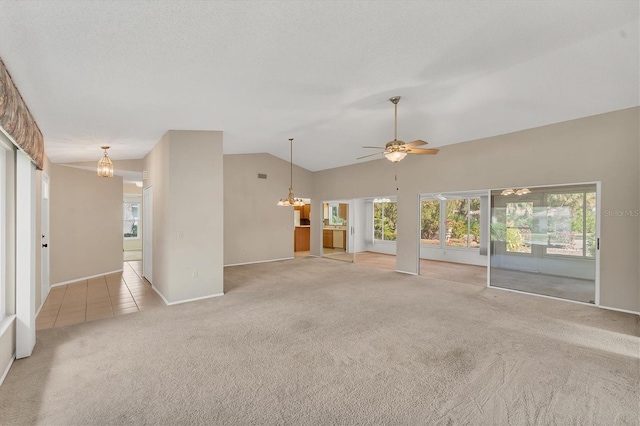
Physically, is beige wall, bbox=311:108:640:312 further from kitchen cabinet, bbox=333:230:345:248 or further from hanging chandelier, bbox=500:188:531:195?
kitchen cabinet, bbox=333:230:345:248

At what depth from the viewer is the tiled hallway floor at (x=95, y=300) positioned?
166 inches

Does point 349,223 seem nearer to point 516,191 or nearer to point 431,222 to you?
point 431,222

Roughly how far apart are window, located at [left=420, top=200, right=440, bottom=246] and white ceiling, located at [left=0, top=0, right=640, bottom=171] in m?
4.75

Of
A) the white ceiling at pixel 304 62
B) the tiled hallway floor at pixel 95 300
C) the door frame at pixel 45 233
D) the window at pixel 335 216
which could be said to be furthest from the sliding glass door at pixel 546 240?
the door frame at pixel 45 233

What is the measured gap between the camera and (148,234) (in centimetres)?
638

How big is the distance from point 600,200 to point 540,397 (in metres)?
3.84

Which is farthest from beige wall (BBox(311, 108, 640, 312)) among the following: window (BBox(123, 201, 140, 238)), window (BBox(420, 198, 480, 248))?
window (BBox(123, 201, 140, 238))

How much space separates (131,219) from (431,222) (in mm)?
11341

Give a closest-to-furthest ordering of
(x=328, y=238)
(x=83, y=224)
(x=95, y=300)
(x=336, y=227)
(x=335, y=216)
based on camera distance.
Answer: (x=95, y=300) < (x=83, y=224) < (x=336, y=227) < (x=328, y=238) < (x=335, y=216)

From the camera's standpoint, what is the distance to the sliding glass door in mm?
4977

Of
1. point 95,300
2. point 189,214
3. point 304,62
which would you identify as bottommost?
point 95,300

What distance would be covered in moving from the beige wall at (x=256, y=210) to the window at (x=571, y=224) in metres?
6.63

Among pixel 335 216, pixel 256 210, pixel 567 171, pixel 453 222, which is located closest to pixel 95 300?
pixel 256 210

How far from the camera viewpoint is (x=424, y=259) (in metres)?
9.68
